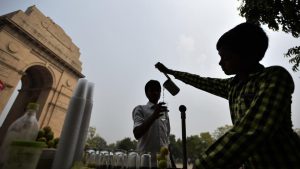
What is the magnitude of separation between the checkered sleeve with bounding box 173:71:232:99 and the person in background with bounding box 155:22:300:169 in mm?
479

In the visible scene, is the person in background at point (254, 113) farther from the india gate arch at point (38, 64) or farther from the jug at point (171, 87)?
the india gate arch at point (38, 64)

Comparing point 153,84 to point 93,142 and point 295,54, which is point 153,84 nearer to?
point 295,54

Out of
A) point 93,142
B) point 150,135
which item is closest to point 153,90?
point 150,135

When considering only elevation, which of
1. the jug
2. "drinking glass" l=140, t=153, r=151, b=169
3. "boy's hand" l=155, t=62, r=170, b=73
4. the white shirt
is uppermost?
"boy's hand" l=155, t=62, r=170, b=73

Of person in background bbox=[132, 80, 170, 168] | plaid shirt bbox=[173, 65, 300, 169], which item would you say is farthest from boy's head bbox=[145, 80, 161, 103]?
plaid shirt bbox=[173, 65, 300, 169]

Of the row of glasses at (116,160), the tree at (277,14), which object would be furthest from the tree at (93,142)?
the tree at (277,14)

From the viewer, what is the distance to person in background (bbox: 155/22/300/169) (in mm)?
735

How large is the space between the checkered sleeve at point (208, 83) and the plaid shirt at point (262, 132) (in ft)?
2.05

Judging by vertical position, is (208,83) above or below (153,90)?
below

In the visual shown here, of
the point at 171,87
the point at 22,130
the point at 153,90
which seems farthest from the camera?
the point at 153,90

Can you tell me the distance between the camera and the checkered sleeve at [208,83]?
1963 millimetres

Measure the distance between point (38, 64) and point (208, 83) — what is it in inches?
722

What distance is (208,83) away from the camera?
212cm

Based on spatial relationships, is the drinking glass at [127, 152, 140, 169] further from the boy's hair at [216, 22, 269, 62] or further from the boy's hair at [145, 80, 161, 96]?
the boy's hair at [145, 80, 161, 96]
